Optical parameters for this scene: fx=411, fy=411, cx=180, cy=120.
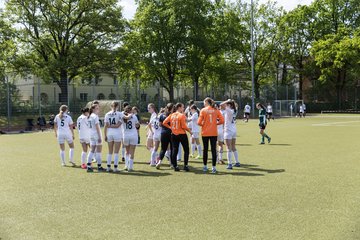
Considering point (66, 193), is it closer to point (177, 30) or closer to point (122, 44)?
point (122, 44)

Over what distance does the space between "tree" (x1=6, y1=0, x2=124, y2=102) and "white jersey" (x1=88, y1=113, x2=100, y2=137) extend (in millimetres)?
29213

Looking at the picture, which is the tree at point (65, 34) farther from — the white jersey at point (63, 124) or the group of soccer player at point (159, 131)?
the group of soccer player at point (159, 131)

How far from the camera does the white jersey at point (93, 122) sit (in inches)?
450

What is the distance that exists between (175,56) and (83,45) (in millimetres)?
11736

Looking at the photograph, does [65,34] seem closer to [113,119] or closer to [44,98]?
[44,98]

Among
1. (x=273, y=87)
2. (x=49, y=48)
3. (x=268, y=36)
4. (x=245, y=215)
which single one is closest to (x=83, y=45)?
(x=49, y=48)

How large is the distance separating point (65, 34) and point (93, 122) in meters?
34.1

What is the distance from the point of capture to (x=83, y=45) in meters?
42.8

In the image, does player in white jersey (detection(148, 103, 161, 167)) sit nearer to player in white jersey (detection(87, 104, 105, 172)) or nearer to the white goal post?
player in white jersey (detection(87, 104, 105, 172))

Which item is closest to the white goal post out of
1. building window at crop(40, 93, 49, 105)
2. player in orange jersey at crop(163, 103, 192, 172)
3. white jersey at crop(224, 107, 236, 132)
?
building window at crop(40, 93, 49, 105)

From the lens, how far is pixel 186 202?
24.9ft

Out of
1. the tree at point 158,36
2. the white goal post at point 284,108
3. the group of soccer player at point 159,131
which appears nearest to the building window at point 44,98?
the tree at point 158,36

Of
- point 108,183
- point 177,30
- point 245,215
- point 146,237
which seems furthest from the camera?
point 177,30

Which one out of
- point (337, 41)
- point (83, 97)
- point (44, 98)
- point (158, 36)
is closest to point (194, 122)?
point (44, 98)
